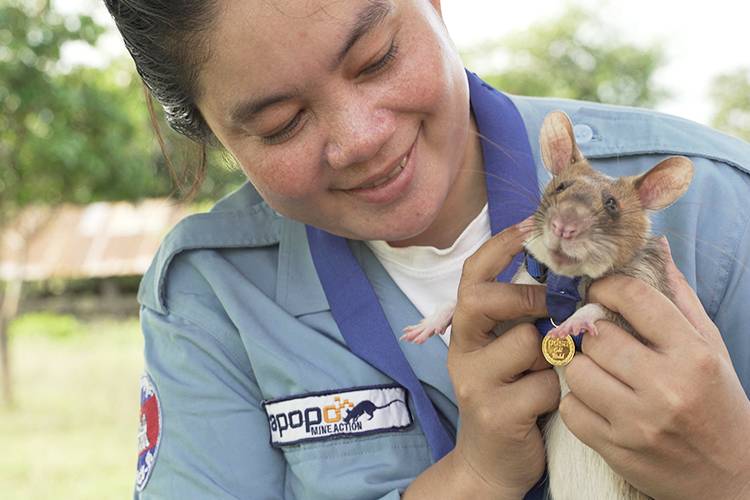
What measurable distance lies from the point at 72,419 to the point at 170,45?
11271 mm

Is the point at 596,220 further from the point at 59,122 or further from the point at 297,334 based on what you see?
→ the point at 59,122

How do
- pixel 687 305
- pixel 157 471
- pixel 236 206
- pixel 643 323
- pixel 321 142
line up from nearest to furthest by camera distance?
pixel 643 323 → pixel 687 305 → pixel 321 142 → pixel 157 471 → pixel 236 206

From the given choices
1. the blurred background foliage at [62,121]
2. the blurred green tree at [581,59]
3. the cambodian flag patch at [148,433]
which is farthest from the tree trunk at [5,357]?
the blurred green tree at [581,59]

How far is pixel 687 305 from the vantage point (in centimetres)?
211

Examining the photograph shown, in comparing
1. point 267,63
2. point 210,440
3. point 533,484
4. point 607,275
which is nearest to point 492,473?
→ point 533,484

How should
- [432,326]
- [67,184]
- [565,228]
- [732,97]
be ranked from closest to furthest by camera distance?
[565,228], [432,326], [67,184], [732,97]

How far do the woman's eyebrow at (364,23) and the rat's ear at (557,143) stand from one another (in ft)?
1.55

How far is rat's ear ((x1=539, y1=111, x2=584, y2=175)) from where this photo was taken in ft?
7.26

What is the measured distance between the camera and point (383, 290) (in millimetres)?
2742

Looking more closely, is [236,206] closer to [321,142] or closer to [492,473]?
[321,142]

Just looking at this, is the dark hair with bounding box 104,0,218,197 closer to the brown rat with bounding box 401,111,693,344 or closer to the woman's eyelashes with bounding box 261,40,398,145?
the woman's eyelashes with bounding box 261,40,398,145

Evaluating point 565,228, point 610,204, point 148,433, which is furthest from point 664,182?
point 148,433

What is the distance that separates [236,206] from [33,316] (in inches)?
933

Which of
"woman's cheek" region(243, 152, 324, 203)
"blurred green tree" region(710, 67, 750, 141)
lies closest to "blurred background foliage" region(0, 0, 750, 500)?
"woman's cheek" region(243, 152, 324, 203)
